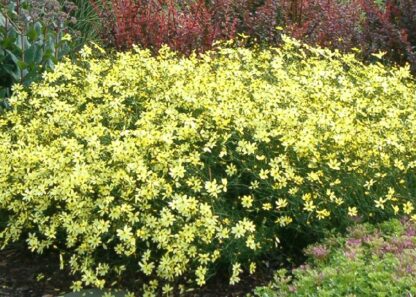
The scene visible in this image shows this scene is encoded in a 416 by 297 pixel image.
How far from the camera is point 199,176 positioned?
13.5 ft

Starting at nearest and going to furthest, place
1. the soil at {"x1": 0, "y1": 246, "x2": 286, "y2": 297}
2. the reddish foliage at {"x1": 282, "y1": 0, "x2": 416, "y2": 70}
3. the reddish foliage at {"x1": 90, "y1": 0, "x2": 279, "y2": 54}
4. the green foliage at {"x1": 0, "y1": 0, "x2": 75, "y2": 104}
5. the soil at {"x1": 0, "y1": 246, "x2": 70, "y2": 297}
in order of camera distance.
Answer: the soil at {"x1": 0, "y1": 246, "x2": 286, "y2": 297}
the soil at {"x1": 0, "y1": 246, "x2": 70, "y2": 297}
the green foliage at {"x1": 0, "y1": 0, "x2": 75, "y2": 104}
the reddish foliage at {"x1": 90, "y1": 0, "x2": 279, "y2": 54}
the reddish foliage at {"x1": 282, "y1": 0, "x2": 416, "y2": 70}

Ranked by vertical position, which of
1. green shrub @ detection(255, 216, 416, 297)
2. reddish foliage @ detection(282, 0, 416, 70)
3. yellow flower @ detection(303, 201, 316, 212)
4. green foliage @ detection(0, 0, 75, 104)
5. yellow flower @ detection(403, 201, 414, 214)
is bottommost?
green shrub @ detection(255, 216, 416, 297)

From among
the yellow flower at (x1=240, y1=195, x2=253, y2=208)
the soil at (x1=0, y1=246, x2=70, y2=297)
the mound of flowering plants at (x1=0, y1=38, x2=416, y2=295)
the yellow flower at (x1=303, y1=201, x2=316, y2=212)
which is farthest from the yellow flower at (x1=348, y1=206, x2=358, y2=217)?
→ the soil at (x1=0, y1=246, x2=70, y2=297)

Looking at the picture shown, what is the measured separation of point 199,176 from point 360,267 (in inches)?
40.7

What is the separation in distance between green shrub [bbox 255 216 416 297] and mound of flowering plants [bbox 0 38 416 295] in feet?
0.55

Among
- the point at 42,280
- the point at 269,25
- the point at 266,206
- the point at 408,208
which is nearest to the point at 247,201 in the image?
the point at 266,206

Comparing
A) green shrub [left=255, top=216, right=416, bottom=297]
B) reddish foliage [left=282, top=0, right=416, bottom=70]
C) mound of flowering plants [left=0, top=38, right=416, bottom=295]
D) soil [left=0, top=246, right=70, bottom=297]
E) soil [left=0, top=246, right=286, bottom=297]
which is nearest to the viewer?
green shrub [left=255, top=216, right=416, bottom=297]

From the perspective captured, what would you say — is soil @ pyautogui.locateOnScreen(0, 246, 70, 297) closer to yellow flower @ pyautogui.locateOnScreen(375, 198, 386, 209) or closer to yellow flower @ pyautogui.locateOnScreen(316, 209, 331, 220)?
yellow flower @ pyautogui.locateOnScreen(316, 209, 331, 220)

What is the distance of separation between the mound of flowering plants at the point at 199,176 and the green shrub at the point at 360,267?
0.55ft

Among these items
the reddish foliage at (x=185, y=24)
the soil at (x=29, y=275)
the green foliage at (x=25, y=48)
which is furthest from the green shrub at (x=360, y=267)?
the reddish foliage at (x=185, y=24)

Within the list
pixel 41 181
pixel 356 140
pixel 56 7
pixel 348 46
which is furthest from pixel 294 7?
pixel 41 181

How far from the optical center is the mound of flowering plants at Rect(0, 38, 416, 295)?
A: 3871mm

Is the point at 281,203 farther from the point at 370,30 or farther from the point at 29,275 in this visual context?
the point at 370,30

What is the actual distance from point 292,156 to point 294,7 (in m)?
4.30
